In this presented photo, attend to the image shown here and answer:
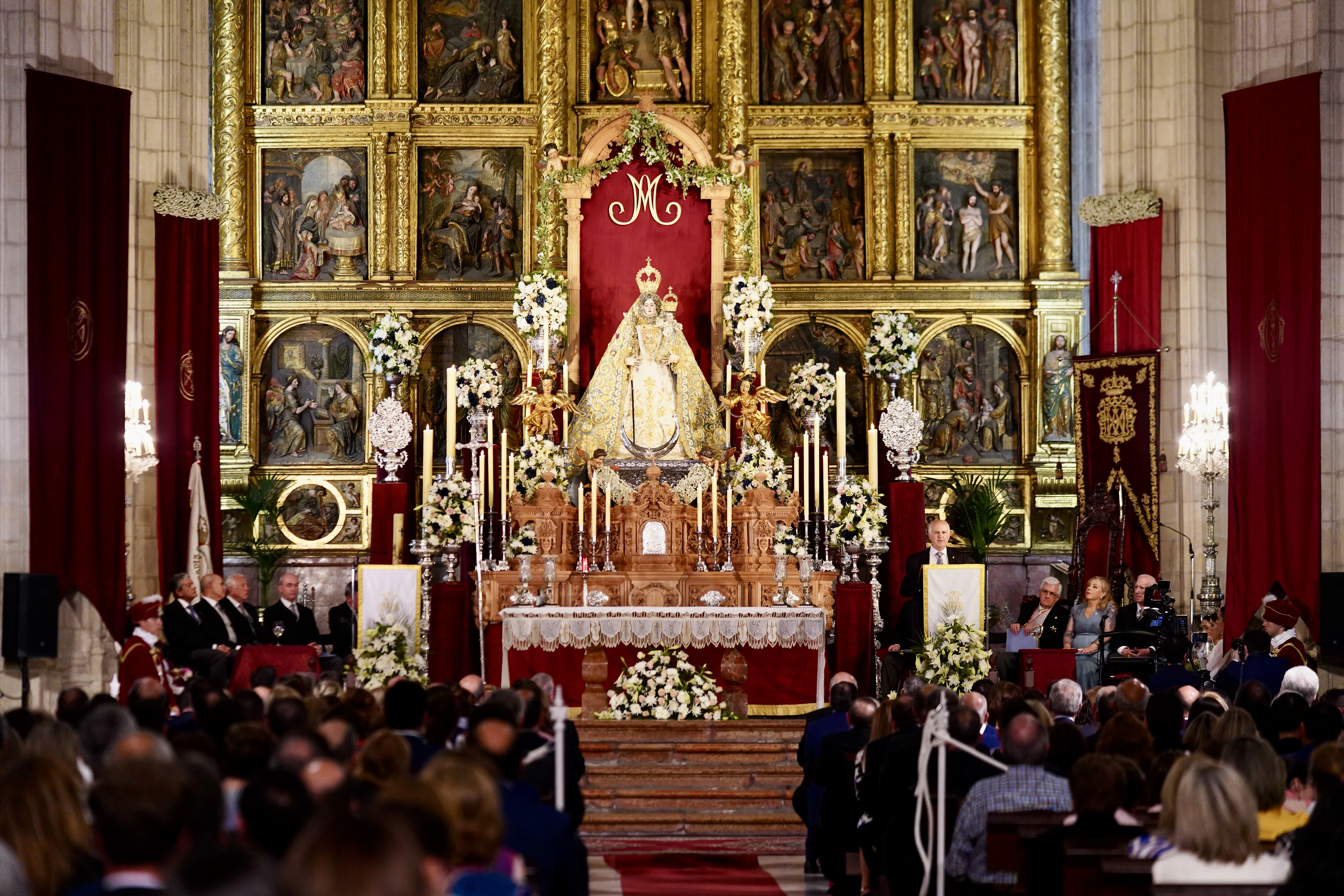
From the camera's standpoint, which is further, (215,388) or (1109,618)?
(215,388)

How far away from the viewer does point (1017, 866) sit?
7227 millimetres

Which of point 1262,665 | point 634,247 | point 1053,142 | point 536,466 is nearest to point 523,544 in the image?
point 536,466

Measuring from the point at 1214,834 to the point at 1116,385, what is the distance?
11.5m

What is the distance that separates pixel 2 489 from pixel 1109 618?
8.67m

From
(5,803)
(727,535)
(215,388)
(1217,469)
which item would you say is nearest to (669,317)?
(727,535)

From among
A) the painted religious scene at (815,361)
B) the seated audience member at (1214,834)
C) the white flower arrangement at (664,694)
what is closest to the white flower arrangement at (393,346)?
the painted religious scene at (815,361)

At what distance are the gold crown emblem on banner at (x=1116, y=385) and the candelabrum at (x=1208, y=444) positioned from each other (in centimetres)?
106

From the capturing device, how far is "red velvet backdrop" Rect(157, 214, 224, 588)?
1592 centimetres

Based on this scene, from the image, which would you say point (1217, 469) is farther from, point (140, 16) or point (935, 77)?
point (140, 16)

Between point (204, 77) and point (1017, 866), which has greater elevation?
point (204, 77)

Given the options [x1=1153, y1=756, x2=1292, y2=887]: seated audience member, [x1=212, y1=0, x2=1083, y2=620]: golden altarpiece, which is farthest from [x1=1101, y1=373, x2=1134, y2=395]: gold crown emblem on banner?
[x1=1153, y1=756, x2=1292, y2=887]: seated audience member

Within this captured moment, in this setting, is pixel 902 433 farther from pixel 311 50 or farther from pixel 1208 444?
pixel 311 50

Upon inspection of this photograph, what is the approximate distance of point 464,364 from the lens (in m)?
20.0

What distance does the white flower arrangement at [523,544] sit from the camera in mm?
16141
